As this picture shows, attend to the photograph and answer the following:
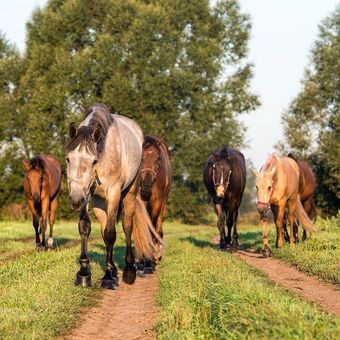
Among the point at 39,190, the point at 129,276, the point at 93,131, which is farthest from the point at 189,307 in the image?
the point at 39,190

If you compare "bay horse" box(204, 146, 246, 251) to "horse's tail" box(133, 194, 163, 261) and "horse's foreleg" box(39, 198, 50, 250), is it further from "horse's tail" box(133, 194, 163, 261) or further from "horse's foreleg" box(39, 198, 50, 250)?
"horse's tail" box(133, 194, 163, 261)

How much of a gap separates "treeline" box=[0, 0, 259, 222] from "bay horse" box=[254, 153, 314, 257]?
2252 cm

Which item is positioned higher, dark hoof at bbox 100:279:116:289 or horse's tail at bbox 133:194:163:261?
horse's tail at bbox 133:194:163:261

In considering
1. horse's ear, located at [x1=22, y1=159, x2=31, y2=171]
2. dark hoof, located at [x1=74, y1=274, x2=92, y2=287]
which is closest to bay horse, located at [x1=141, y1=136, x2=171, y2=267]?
dark hoof, located at [x1=74, y1=274, x2=92, y2=287]

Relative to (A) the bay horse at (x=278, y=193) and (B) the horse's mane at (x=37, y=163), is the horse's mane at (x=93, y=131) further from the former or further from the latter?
(B) the horse's mane at (x=37, y=163)

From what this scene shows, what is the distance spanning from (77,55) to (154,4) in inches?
289

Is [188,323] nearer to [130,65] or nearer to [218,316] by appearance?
[218,316]

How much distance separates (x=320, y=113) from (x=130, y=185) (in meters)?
32.7

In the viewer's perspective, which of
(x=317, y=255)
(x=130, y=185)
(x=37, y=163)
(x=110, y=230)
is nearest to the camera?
(x=110, y=230)

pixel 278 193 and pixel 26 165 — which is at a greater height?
pixel 26 165

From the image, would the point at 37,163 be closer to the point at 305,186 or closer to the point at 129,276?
the point at 129,276

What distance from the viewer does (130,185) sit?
33.5ft

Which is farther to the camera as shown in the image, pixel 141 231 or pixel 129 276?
pixel 141 231

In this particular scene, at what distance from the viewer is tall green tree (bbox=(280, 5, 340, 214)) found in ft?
126
